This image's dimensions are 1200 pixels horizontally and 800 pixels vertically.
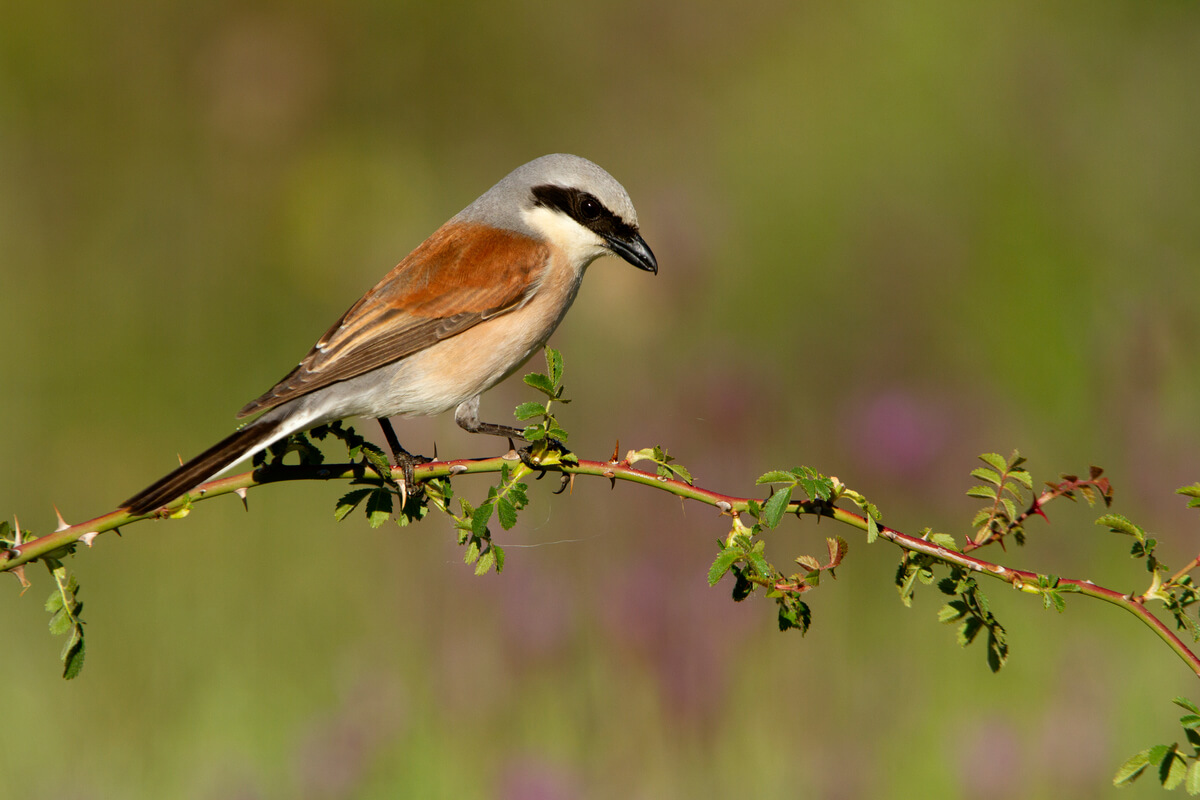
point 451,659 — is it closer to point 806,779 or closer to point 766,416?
point 806,779

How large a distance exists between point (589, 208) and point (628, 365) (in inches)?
63.7

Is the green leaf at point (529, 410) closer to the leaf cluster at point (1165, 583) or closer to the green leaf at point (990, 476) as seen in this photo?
the green leaf at point (990, 476)

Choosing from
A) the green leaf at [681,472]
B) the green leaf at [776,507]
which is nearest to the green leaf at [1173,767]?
the green leaf at [776,507]

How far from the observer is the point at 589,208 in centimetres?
348

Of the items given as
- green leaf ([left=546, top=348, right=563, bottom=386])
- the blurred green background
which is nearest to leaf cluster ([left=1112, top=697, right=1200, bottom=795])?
green leaf ([left=546, top=348, right=563, bottom=386])

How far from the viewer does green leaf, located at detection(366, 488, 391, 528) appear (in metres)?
2.12

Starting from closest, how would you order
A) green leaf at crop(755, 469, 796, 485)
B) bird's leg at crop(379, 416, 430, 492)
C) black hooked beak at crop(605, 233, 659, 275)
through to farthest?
green leaf at crop(755, 469, 796, 485) → bird's leg at crop(379, 416, 430, 492) → black hooked beak at crop(605, 233, 659, 275)

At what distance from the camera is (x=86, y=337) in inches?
229

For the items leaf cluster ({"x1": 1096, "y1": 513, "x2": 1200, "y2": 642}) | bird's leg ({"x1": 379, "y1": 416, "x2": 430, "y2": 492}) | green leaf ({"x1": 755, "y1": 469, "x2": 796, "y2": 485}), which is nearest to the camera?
leaf cluster ({"x1": 1096, "y1": 513, "x2": 1200, "y2": 642})

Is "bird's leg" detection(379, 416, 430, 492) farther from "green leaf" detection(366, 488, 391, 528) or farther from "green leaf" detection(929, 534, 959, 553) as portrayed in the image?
"green leaf" detection(929, 534, 959, 553)

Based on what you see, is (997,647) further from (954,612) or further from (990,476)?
(990,476)

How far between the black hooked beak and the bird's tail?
1175 millimetres

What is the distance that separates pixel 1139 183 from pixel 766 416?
2.67m

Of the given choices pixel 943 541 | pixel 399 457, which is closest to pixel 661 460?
pixel 943 541
